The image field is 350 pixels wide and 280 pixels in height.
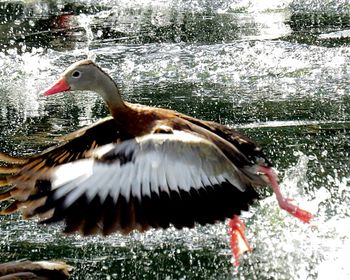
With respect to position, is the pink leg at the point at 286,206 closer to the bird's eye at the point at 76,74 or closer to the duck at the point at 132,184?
the duck at the point at 132,184

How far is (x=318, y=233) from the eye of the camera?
7277 mm

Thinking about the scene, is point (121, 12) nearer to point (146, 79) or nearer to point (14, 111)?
point (146, 79)

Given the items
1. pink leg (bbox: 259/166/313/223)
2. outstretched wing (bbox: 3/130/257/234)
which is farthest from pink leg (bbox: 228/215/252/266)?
outstretched wing (bbox: 3/130/257/234)

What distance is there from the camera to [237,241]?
623 centimetres

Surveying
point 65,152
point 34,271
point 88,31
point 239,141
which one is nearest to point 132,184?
point 65,152

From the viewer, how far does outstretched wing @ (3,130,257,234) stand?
514cm

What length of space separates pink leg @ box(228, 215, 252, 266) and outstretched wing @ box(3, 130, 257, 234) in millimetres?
853

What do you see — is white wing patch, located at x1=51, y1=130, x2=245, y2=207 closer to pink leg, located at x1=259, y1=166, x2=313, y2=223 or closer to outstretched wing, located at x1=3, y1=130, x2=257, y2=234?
outstretched wing, located at x1=3, y1=130, x2=257, y2=234

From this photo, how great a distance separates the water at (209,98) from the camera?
6.95m

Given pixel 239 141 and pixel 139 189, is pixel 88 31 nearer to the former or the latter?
pixel 239 141

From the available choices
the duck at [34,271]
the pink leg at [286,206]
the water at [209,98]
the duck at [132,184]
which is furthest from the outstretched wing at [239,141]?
the duck at [34,271]

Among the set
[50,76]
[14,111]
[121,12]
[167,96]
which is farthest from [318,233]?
[121,12]

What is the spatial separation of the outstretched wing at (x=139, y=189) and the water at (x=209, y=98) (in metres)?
1.34

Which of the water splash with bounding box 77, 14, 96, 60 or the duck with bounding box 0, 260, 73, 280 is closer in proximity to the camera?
the duck with bounding box 0, 260, 73, 280
